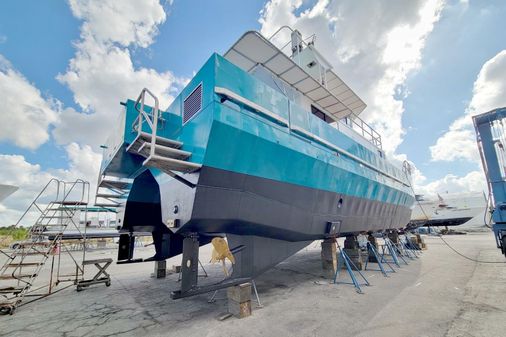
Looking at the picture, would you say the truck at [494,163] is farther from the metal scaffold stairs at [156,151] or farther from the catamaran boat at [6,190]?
the catamaran boat at [6,190]

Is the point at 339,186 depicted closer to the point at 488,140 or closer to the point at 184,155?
the point at 184,155

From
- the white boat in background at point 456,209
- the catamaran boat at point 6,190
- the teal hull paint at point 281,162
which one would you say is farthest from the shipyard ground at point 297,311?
the white boat in background at point 456,209

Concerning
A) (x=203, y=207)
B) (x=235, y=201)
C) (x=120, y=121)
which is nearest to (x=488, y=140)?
(x=235, y=201)

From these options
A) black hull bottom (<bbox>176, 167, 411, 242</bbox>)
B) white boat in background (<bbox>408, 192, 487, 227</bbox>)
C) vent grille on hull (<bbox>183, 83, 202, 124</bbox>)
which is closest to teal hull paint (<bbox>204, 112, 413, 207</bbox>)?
black hull bottom (<bbox>176, 167, 411, 242</bbox>)

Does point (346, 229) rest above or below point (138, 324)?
above

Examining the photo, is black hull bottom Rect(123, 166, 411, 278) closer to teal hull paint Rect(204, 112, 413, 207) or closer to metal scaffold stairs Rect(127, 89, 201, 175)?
teal hull paint Rect(204, 112, 413, 207)

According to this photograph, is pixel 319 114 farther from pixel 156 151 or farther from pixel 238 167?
pixel 156 151

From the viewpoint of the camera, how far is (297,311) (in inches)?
160

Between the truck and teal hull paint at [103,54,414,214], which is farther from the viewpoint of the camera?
the truck

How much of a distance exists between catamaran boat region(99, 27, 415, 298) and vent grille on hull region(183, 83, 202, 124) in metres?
0.02

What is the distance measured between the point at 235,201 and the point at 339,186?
10.7 ft

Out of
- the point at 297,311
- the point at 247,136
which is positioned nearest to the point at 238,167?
the point at 247,136

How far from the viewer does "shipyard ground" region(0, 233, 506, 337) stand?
3303 millimetres

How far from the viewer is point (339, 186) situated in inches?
232
